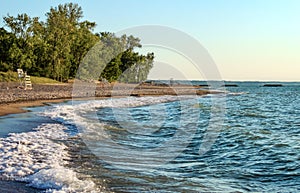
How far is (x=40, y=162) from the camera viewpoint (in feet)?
29.6

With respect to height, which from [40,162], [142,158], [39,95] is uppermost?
[39,95]

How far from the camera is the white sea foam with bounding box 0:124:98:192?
7.14 m

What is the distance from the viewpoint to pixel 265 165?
10453 millimetres

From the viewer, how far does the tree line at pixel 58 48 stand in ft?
202

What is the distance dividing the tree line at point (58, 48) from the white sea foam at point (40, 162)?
5220cm

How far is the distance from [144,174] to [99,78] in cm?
7724

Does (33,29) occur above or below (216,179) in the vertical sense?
above

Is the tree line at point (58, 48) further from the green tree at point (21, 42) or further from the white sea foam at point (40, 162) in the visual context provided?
the white sea foam at point (40, 162)

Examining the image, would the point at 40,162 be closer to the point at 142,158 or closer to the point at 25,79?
the point at 142,158

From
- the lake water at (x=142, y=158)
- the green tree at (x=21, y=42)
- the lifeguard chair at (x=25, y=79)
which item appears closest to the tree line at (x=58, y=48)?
the green tree at (x=21, y=42)

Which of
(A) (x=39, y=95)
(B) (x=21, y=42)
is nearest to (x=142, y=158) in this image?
(A) (x=39, y=95)

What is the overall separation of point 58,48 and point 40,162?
209 feet

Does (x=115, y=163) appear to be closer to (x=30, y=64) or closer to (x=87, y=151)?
(x=87, y=151)

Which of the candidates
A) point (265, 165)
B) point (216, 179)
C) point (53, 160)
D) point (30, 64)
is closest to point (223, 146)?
point (265, 165)
